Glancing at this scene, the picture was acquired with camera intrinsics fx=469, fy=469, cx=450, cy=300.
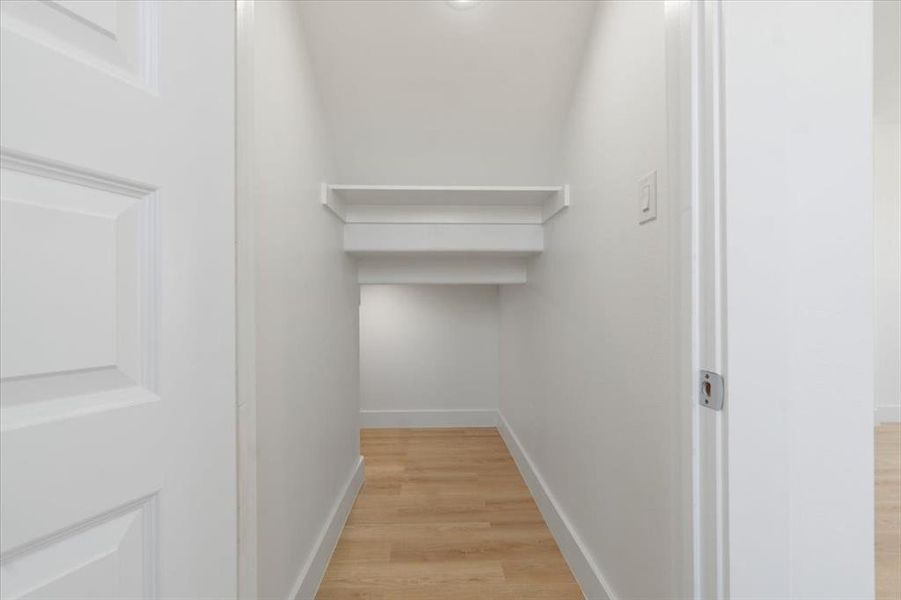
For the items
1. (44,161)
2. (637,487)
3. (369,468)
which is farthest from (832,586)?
(369,468)

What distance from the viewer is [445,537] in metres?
2.00

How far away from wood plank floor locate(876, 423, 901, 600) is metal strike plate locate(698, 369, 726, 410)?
1589 millimetres

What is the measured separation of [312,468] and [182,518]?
104 centimetres

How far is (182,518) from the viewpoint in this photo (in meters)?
0.64

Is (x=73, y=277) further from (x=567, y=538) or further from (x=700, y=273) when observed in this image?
(x=567, y=538)

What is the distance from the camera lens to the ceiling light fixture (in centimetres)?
162

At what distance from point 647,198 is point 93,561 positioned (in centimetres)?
124

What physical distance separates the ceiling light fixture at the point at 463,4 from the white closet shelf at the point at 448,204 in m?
0.64

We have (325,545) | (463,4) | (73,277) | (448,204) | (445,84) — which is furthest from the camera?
(448,204)

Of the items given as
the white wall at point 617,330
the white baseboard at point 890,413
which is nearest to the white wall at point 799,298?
the white wall at point 617,330

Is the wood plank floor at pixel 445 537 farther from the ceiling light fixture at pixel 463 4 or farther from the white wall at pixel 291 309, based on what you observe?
the ceiling light fixture at pixel 463 4

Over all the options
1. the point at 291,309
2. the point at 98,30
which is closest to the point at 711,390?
the point at 98,30

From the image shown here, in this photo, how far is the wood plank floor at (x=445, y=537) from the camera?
65.7 inches

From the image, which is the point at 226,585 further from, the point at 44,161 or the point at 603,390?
the point at 603,390
